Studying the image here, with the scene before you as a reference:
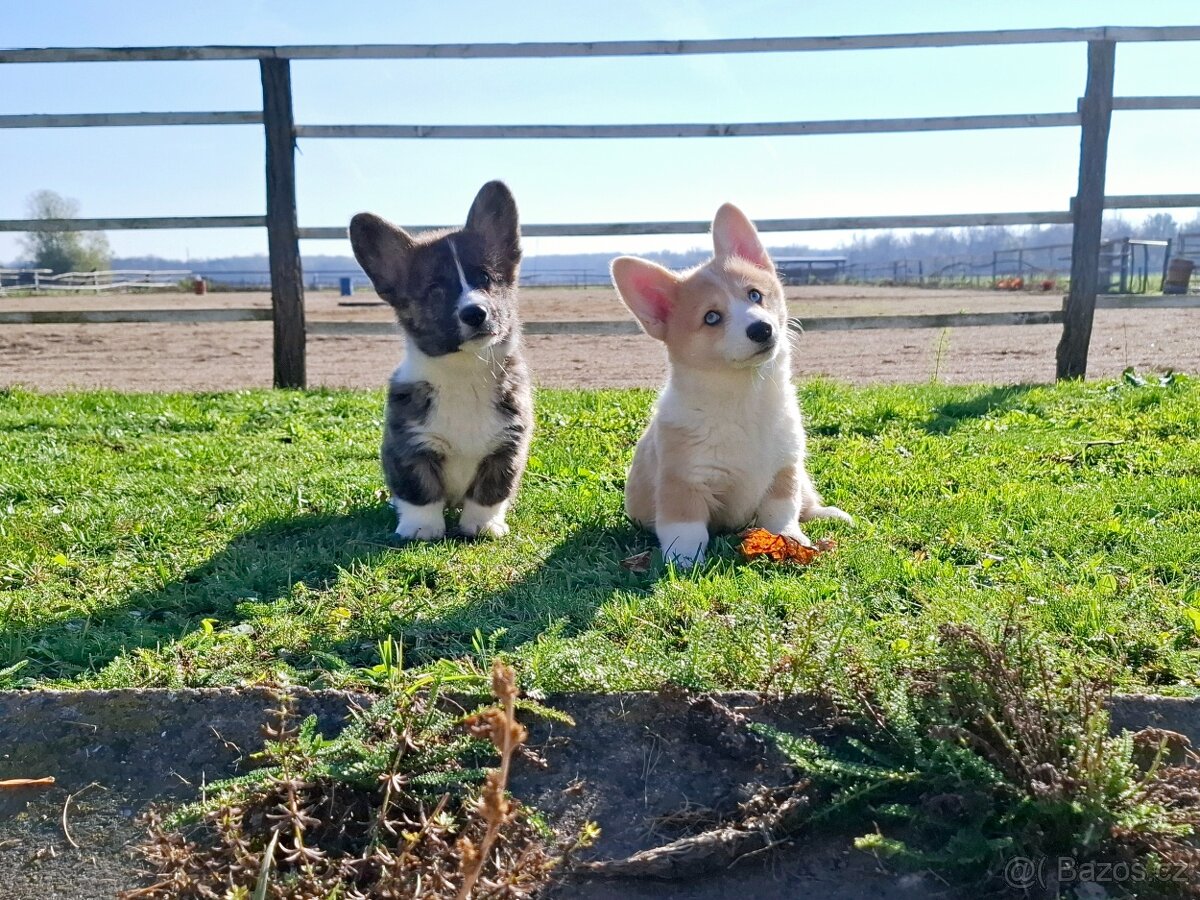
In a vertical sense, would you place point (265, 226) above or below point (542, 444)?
above

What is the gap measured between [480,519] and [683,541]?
1052mm

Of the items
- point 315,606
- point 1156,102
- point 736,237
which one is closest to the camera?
point 315,606

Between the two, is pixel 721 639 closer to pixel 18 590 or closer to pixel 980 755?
pixel 980 755

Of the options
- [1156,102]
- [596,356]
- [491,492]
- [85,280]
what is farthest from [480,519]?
[85,280]

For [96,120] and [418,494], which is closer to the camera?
[418,494]

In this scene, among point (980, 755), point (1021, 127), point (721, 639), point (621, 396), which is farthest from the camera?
point (1021, 127)

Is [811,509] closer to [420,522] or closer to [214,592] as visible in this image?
[420,522]

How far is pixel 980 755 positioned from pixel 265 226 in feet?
24.3

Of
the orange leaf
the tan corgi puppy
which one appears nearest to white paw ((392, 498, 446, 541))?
the tan corgi puppy

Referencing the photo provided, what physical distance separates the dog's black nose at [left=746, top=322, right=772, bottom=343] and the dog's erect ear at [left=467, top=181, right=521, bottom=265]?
143cm

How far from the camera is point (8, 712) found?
2.37m

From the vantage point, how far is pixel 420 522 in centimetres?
414

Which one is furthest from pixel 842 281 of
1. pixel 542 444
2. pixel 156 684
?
pixel 156 684

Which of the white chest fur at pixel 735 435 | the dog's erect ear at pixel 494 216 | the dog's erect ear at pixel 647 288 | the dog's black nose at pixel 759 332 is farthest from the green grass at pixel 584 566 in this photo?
the dog's erect ear at pixel 494 216
